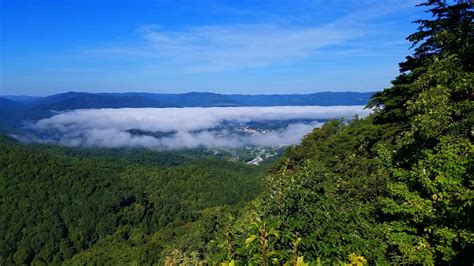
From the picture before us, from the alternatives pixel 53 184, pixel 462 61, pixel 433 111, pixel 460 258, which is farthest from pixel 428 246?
pixel 53 184

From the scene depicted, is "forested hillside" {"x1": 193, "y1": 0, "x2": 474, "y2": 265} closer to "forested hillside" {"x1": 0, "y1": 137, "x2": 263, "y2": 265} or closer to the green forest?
the green forest

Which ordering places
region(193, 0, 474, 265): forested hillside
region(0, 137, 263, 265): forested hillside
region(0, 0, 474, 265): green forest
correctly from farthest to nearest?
region(0, 137, 263, 265): forested hillside, region(0, 0, 474, 265): green forest, region(193, 0, 474, 265): forested hillside

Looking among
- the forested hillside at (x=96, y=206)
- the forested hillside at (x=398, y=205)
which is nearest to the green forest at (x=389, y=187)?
the forested hillside at (x=398, y=205)

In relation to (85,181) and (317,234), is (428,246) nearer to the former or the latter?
(317,234)

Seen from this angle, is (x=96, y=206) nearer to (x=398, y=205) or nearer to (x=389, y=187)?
(x=389, y=187)

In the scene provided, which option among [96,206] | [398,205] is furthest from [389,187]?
[96,206]

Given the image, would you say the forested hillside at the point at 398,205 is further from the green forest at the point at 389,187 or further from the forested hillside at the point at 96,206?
the forested hillside at the point at 96,206

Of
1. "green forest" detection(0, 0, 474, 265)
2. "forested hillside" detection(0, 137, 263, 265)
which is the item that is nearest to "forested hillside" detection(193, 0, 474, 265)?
"green forest" detection(0, 0, 474, 265)
